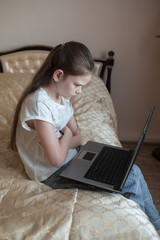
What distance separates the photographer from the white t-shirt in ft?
3.10

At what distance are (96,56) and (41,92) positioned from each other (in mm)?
1552

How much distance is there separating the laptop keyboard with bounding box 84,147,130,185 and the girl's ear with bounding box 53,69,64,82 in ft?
1.47

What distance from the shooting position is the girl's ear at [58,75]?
967mm

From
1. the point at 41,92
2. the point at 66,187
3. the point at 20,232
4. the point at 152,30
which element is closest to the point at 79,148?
the point at 66,187

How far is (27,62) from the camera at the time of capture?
224cm

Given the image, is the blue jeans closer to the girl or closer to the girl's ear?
the girl

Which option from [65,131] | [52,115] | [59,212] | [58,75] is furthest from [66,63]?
[59,212]

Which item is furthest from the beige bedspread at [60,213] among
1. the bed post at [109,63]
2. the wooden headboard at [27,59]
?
the bed post at [109,63]

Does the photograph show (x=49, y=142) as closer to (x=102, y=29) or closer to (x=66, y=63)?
(x=66, y=63)

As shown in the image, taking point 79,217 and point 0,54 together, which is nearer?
point 79,217

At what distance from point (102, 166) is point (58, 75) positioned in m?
0.49

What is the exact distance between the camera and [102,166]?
107 centimetres

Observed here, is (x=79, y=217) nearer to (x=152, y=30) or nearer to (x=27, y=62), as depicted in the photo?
(x=27, y=62)

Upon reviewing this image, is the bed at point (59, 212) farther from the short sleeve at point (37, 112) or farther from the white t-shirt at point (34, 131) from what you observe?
the short sleeve at point (37, 112)
